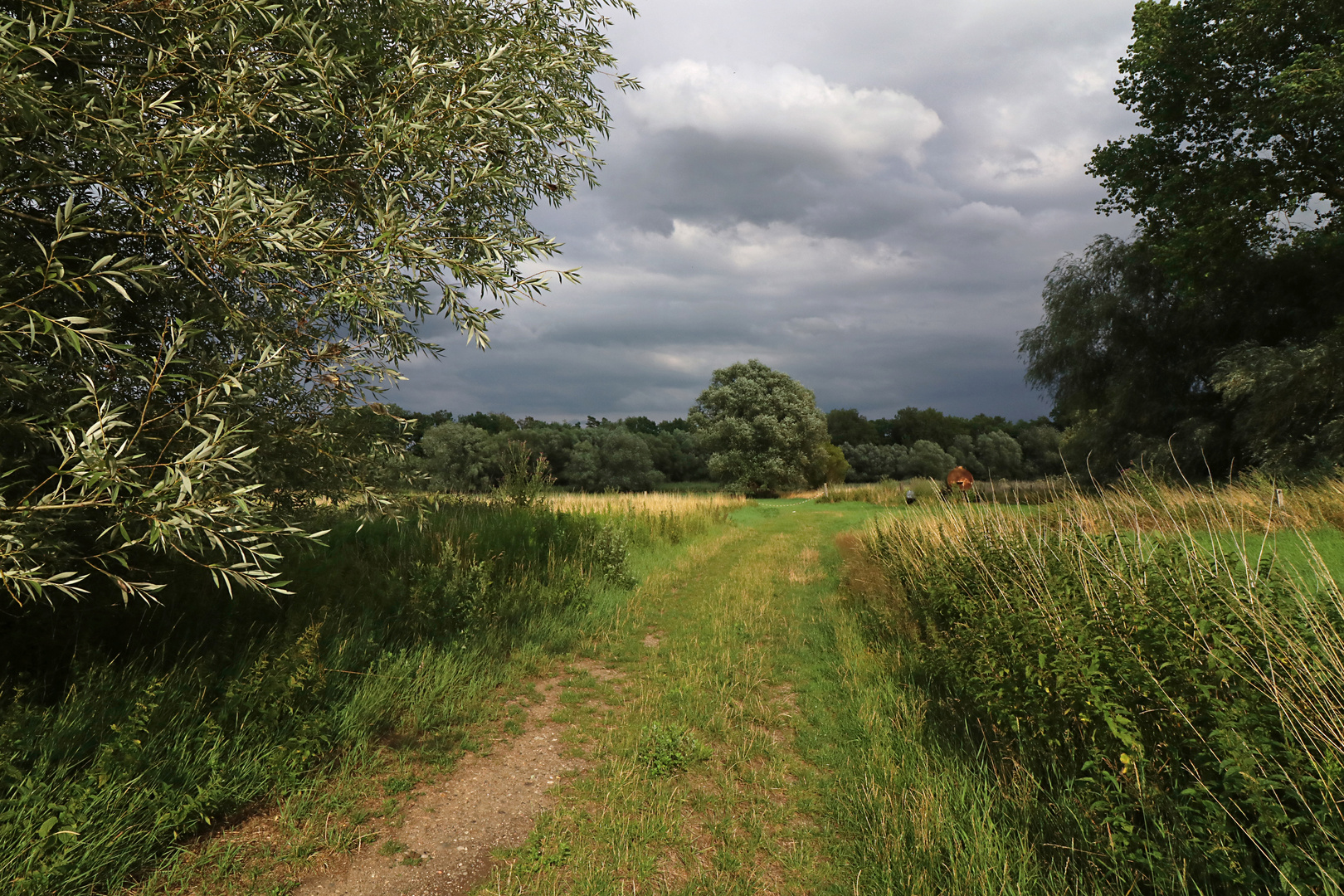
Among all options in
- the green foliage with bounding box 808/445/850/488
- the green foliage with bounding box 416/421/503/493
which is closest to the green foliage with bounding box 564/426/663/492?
the green foliage with bounding box 416/421/503/493

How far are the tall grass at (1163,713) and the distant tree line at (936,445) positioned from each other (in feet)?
245

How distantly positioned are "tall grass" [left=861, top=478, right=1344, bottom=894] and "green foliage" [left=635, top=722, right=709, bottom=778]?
2271mm

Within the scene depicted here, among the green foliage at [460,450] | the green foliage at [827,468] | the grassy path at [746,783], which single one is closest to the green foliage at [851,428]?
the green foliage at [827,468]

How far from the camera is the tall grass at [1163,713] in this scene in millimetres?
2805

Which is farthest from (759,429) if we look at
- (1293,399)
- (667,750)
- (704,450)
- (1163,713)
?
(1163,713)

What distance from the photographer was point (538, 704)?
663cm

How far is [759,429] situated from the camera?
49.5 metres

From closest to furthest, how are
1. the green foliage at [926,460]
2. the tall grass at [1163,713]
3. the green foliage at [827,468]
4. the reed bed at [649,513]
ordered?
the tall grass at [1163,713], the reed bed at [649,513], the green foliage at [827,468], the green foliage at [926,460]

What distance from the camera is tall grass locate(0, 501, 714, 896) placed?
3.36 m

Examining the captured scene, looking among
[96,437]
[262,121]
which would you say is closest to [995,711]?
[96,437]

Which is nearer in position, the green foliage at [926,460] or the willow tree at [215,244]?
the willow tree at [215,244]

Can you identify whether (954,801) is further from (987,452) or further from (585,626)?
(987,452)

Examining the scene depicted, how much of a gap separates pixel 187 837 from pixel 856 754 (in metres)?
4.91

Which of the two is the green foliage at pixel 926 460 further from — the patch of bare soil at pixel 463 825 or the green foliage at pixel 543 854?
the green foliage at pixel 543 854
